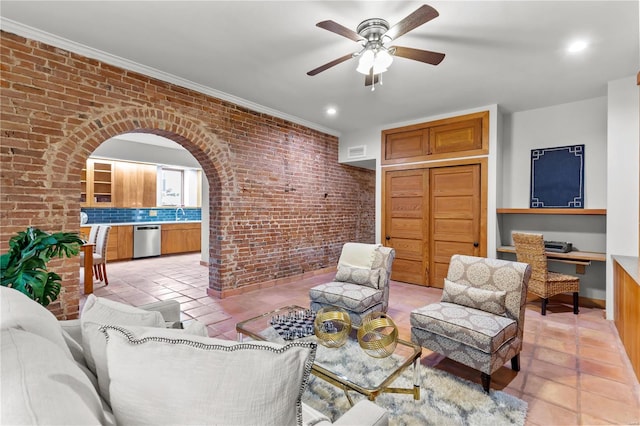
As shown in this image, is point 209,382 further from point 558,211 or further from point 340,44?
point 558,211

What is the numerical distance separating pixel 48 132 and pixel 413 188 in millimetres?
4537

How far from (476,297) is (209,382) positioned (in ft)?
7.22

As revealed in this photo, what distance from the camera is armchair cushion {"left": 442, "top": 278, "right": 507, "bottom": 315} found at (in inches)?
86.8

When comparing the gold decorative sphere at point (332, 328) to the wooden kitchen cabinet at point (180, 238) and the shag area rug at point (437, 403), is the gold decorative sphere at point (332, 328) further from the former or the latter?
the wooden kitchen cabinet at point (180, 238)

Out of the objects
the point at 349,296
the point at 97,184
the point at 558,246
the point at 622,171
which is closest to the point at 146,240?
the point at 97,184

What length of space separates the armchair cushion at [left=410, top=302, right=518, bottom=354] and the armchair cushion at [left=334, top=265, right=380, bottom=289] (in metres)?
0.77

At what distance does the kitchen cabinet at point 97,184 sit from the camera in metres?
6.40

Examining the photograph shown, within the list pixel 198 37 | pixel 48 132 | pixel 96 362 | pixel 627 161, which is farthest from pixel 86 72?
pixel 627 161

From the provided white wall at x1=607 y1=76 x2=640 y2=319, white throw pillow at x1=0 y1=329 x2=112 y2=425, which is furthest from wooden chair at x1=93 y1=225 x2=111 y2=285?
white wall at x1=607 y1=76 x2=640 y2=319

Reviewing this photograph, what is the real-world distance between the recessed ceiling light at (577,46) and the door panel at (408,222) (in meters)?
2.23

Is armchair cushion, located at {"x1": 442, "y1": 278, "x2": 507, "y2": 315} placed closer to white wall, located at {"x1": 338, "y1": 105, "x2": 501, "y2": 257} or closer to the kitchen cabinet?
white wall, located at {"x1": 338, "y1": 105, "x2": 501, "y2": 257}

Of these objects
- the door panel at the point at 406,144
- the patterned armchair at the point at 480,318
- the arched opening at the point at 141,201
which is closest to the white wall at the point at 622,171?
the patterned armchair at the point at 480,318

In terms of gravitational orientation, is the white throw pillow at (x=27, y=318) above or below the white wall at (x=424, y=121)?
below

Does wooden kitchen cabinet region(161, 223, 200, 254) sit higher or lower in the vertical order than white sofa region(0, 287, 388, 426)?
lower
